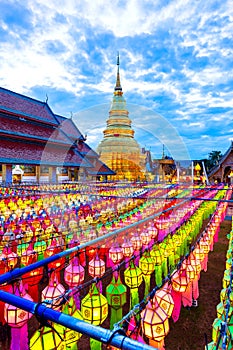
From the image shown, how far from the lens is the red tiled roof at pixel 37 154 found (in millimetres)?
15702

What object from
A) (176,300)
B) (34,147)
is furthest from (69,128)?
(176,300)

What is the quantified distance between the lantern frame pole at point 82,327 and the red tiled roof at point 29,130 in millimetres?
16903

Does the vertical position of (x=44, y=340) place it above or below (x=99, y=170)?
below

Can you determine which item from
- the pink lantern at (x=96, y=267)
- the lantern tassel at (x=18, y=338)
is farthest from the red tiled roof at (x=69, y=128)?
the lantern tassel at (x=18, y=338)

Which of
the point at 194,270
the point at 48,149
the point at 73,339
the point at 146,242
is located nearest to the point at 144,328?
the point at 73,339

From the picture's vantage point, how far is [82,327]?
3.10 feet

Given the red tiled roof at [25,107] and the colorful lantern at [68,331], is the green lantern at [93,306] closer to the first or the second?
the colorful lantern at [68,331]

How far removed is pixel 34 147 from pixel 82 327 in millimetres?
19026

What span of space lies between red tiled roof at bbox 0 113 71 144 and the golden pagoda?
7.63 meters

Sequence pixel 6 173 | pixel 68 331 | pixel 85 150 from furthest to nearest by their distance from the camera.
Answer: pixel 85 150, pixel 6 173, pixel 68 331

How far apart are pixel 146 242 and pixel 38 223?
8.77 feet

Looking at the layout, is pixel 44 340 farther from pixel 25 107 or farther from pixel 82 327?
pixel 25 107

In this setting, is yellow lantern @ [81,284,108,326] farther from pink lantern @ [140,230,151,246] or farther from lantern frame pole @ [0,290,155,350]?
pink lantern @ [140,230,151,246]

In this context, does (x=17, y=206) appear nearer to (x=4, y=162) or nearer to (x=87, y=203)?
(x=87, y=203)
